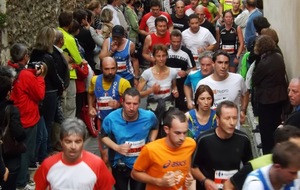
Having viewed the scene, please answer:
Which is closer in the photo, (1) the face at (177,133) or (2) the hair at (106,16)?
(1) the face at (177,133)

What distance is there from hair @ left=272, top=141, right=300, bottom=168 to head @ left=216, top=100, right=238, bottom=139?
6.54 ft

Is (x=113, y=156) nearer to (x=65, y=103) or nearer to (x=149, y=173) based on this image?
(x=149, y=173)

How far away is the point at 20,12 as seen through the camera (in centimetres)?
1303

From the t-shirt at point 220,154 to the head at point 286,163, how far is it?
6.50 ft

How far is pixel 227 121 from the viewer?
7.73m

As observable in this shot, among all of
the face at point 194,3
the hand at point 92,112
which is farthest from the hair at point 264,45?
the face at point 194,3

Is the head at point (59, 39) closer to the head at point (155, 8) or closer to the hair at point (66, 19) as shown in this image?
the hair at point (66, 19)

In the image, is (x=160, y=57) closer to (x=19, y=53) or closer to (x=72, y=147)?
(x=19, y=53)

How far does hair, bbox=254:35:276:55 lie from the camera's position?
1088 centimetres

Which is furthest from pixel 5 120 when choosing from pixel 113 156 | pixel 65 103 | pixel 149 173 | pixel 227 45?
pixel 227 45

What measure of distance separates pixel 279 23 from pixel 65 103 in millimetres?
3985

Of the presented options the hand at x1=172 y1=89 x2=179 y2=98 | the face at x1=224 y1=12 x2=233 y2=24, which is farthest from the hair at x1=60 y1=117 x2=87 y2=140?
the face at x1=224 y1=12 x2=233 y2=24

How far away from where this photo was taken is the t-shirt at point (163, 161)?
7.71 meters

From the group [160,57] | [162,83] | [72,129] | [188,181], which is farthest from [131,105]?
[160,57]
